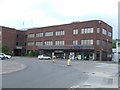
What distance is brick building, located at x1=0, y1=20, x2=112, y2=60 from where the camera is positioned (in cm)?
4883

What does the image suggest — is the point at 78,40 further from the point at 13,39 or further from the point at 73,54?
the point at 13,39

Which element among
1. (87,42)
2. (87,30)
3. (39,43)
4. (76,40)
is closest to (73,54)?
(76,40)

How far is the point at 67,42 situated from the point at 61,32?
484 centimetres

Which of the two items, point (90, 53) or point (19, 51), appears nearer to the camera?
point (90, 53)

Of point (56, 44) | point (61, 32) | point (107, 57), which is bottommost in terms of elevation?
point (107, 57)

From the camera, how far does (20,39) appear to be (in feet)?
248

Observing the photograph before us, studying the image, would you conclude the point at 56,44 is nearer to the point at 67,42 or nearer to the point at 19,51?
the point at 67,42

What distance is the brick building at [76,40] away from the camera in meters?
48.8

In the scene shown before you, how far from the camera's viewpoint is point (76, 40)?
5319 cm

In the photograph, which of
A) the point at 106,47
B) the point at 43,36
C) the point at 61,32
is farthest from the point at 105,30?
the point at 43,36

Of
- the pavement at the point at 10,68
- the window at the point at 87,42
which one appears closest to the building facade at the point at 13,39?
the window at the point at 87,42

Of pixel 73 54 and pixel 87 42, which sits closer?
pixel 87 42

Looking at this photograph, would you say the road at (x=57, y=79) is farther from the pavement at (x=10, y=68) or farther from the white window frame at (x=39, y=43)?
the white window frame at (x=39, y=43)

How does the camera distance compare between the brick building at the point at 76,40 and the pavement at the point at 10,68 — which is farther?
the brick building at the point at 76,40
